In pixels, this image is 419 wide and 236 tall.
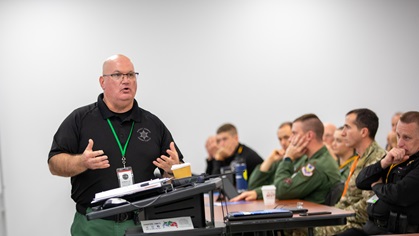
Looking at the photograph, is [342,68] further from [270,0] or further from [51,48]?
[51,48]

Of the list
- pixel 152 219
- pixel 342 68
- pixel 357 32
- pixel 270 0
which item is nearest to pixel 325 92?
pixel 342 68

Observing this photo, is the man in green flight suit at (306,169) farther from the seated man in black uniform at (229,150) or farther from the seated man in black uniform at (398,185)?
the seated man in black uniform at (229,150)

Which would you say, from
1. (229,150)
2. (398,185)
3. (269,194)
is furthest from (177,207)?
(229,150)

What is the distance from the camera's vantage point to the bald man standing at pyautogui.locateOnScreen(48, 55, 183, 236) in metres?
3.07

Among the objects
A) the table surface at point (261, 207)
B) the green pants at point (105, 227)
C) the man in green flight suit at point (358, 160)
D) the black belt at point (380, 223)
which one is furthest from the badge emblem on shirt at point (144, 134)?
the man in green flight suit at point (358, 160)

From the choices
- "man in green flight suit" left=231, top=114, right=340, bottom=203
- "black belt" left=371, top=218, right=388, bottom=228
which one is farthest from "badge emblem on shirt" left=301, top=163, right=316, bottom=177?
"black belt" left=371, top=218, right=388, bottom=228

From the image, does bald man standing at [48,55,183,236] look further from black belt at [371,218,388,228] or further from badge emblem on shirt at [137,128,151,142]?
black belt at [371,218,388,228]

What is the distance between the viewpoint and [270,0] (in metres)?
7.50

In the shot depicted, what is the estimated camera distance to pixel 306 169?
4766mm

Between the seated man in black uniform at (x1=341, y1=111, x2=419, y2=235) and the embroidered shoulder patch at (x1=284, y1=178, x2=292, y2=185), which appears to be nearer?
the seated man in black uniform at (x1=341, y1=111, x2=419, y2=235)

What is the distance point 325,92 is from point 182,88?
1.73m

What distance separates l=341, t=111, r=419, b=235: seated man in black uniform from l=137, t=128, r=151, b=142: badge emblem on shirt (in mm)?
1461

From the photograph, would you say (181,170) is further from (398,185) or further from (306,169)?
(306,169)

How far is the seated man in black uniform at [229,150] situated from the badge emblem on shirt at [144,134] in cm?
355
